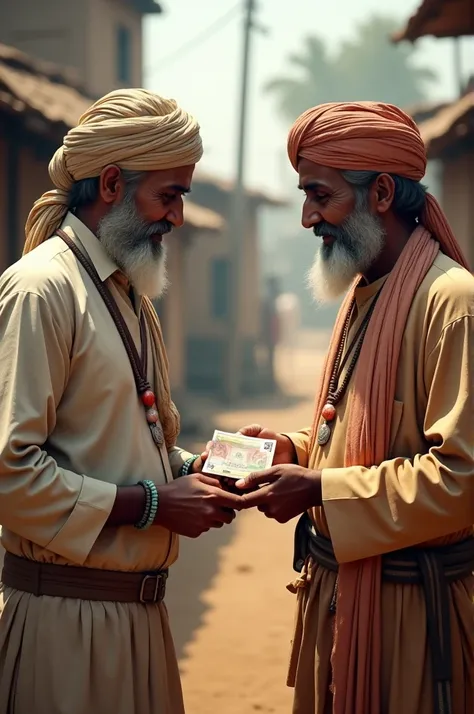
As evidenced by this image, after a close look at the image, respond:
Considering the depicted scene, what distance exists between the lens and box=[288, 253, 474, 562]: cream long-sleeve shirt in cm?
285

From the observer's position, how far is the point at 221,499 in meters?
3.05

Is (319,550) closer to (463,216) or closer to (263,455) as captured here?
(263,455)

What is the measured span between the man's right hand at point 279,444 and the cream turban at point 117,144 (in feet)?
3.44

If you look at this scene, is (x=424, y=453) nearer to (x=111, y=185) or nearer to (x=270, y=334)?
(x=111, y=185)

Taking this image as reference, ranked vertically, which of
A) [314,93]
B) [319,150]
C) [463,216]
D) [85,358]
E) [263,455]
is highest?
[314,93]

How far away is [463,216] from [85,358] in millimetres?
9897

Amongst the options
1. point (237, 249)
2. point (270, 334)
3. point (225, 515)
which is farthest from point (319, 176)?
point (270, 334)

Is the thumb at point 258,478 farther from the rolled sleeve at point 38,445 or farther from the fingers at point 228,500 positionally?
the rolled sleeve at point 38,445

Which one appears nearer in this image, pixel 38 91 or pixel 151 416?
pixel 151 416

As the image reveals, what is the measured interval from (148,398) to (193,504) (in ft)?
1.22

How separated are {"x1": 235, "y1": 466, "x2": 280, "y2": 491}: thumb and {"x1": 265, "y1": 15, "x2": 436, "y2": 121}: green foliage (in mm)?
66754

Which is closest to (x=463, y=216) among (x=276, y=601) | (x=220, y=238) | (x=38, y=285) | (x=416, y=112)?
(x=416, y=112)

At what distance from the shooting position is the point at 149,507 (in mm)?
2877

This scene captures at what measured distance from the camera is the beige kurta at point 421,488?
9.37 feet
